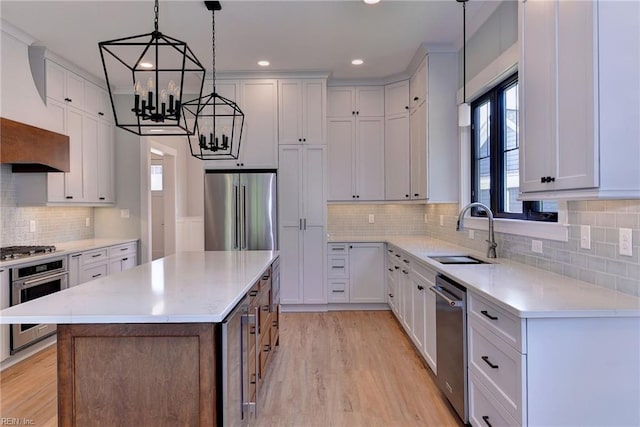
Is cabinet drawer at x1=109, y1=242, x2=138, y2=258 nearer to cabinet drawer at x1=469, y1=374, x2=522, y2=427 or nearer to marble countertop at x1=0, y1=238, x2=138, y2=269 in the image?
marble countertop at x1=0, y1=238, x2=138, y2=269

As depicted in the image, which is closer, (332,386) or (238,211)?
(332,386)

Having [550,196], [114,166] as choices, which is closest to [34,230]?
[114,166]

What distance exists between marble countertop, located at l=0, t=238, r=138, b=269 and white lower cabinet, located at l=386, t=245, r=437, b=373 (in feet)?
10.9

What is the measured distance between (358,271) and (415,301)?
147 centimetres

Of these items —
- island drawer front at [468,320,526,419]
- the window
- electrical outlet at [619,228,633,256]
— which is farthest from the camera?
the window

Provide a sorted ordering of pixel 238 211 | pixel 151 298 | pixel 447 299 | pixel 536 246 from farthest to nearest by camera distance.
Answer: pixel 238 211, pixel 536 246, pixel 447 299, pixel 151 298

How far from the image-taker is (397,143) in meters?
4.65

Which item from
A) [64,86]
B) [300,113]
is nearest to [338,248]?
[300,113]

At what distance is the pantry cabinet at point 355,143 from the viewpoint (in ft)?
15.9

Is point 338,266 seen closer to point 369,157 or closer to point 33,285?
point 369,157

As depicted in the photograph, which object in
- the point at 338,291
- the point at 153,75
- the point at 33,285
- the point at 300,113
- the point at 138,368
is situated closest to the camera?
the point at 138,368

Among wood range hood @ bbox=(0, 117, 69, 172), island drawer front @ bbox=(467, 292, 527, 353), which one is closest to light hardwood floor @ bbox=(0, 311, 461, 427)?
island drawer front @ bbox=(467, 292, 527, 353)

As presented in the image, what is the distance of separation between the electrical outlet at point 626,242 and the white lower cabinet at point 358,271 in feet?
9.77

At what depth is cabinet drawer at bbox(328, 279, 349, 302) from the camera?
465 centimetres
